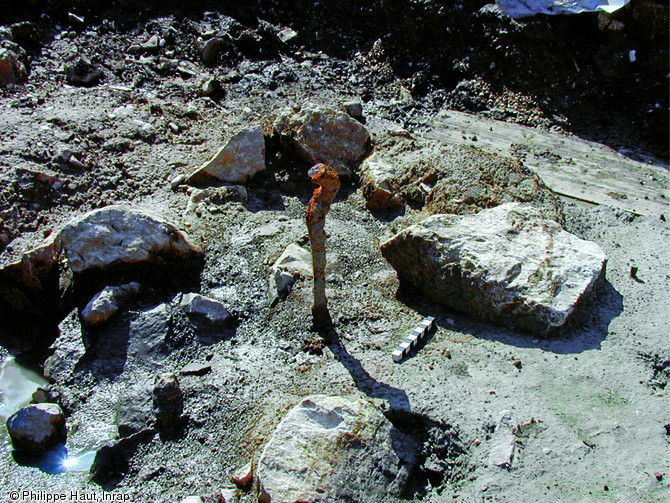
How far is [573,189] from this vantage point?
5.58 metres

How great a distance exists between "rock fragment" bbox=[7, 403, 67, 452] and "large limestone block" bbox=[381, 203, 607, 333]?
2.50m

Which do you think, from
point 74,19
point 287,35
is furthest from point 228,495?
point 74,19

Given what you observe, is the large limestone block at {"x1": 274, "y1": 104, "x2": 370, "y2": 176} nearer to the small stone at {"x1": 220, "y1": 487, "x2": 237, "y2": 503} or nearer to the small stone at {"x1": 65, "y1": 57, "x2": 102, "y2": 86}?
the small stone at {"x1": 65, "y1": 57, "x2": 102, "y2": 86}

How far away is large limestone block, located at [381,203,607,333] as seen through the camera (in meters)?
3.75

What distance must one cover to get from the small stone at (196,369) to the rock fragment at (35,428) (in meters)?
0.82

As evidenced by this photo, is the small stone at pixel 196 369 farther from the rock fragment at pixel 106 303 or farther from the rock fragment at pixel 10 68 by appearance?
the rock fragment at pixel 10 68

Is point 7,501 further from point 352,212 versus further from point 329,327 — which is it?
point 352,212

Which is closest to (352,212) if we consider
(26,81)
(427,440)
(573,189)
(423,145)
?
(423,145)

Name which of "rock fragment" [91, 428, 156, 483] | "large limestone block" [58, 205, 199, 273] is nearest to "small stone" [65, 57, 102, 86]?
"large limestone block" [58, 205, 199, 273]

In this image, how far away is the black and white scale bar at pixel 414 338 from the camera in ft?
12.0

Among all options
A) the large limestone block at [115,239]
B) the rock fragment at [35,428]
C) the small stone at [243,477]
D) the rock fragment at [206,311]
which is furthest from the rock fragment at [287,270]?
the rock fragment at [35,428]

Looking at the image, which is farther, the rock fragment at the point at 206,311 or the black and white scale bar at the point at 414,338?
the rock fragment at the point at 206,311

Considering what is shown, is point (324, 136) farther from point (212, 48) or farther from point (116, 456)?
point (116, 456)

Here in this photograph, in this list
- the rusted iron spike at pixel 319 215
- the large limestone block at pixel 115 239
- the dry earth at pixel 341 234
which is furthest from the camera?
the large limestone block at pixel 115 239
